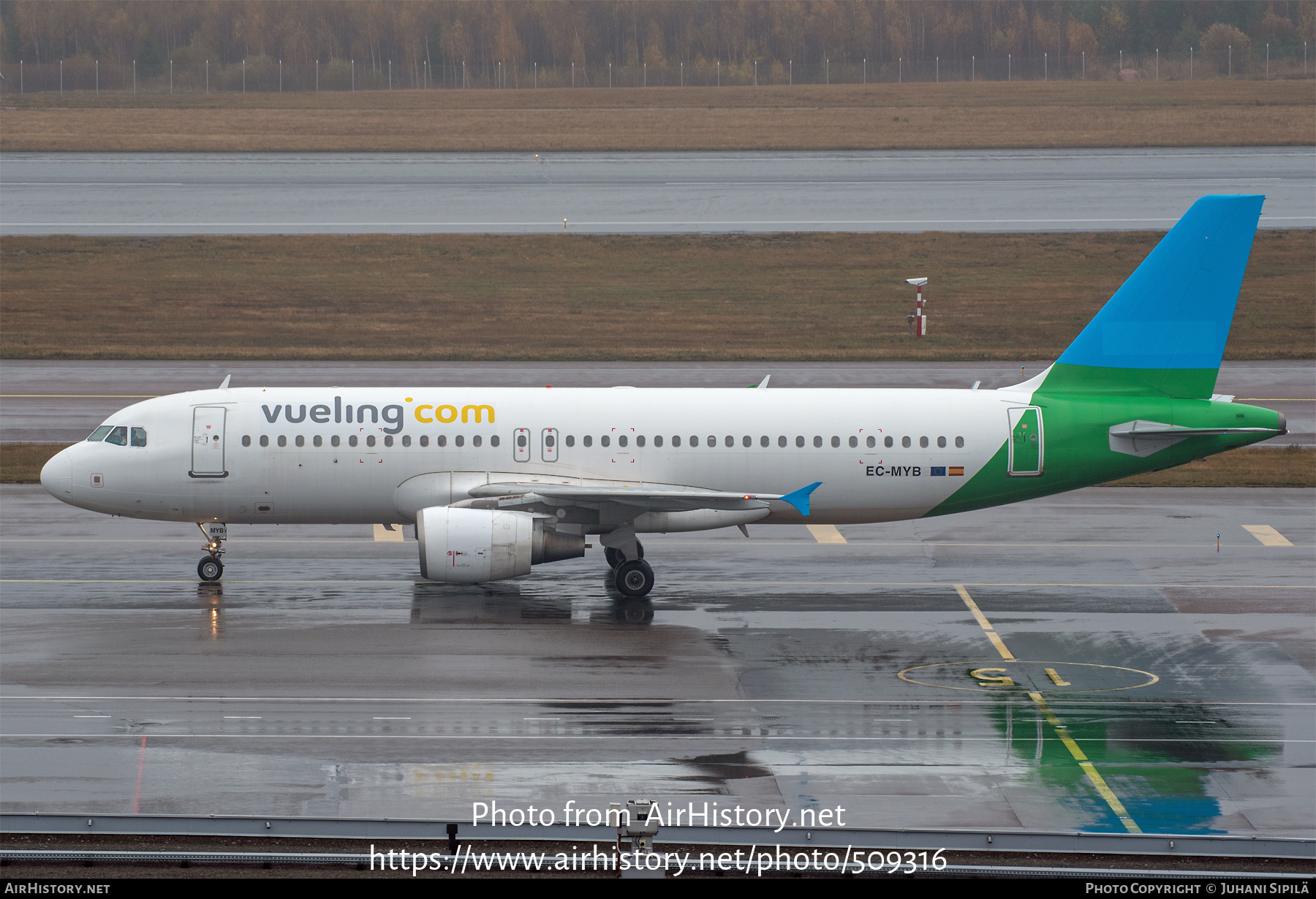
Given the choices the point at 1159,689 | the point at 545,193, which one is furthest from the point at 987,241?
the point at 1159,689

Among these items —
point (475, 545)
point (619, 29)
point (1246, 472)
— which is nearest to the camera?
point (475, 545)

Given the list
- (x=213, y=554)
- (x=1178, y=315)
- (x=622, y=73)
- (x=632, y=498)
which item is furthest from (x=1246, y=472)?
(x=622, y=73)

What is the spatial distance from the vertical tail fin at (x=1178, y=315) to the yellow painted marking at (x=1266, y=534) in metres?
6.34

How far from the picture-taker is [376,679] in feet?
81.6

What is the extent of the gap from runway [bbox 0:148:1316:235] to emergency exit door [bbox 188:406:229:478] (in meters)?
50.0

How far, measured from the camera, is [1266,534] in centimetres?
3600

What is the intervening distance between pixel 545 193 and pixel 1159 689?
68566 millimetres

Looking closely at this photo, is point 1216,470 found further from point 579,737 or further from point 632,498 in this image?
point 579,737

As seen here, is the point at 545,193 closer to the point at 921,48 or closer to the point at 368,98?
the point at 368,98

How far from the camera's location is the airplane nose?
100 ft

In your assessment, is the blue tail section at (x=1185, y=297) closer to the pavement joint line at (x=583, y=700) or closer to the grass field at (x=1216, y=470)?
the pavement joint line at (x=583, y=700)

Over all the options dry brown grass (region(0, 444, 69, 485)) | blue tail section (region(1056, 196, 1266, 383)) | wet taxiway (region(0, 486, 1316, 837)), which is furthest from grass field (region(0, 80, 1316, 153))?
blue tail section (region(1056, 196, 1266, 383))

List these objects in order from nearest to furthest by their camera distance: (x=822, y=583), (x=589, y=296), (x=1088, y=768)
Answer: (x=1088, y=768) → (x=822, y=583) → (x=589, y=296)

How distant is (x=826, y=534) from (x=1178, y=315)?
1053 centimetres
